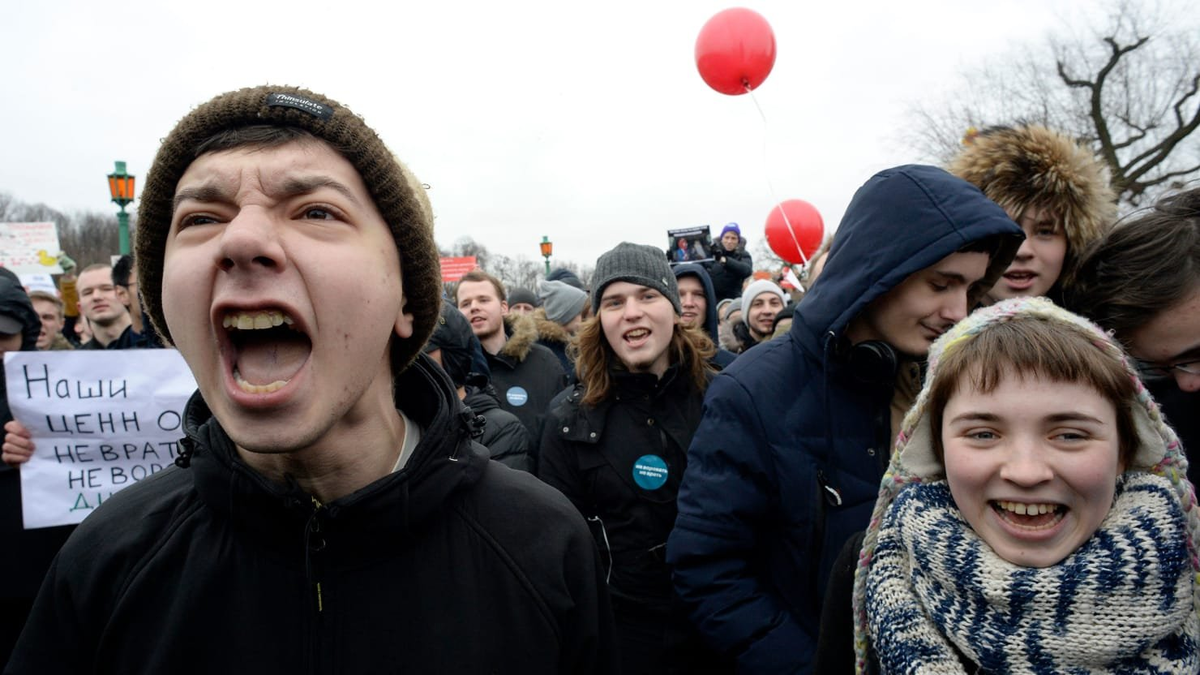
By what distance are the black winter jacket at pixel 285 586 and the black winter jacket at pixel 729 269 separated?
668cm

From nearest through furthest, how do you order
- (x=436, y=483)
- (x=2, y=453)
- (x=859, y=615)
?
(x=436, y=483) → (x=859, y=615) → (x=2, y=453)

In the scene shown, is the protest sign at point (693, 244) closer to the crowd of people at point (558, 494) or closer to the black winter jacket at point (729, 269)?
the black winter jacket at point (729, 269)

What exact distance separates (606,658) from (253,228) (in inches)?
47.2

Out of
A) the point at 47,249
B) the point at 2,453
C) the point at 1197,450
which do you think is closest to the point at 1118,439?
the point at 1197,450

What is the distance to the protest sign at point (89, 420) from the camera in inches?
117

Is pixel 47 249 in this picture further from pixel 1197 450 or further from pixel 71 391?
pixel 1197 450

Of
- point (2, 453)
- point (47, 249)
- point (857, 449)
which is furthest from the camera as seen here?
point (47, 249)

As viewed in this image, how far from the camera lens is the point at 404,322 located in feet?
5.18

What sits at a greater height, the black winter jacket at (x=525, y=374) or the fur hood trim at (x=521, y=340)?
the fur hood trim at (x=521, y=340)

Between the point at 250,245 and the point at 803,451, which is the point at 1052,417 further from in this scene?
→ the point at 250,245

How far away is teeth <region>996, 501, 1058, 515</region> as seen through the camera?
1.36 metres

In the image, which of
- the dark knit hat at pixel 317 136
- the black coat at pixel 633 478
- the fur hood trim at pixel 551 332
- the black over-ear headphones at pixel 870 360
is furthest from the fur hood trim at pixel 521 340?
the dark knit hat at pixel 317 136

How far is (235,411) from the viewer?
1.19m

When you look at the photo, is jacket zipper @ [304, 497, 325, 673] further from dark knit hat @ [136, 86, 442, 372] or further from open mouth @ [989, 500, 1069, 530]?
open mouth @ [989, 500, 1069, 530]
